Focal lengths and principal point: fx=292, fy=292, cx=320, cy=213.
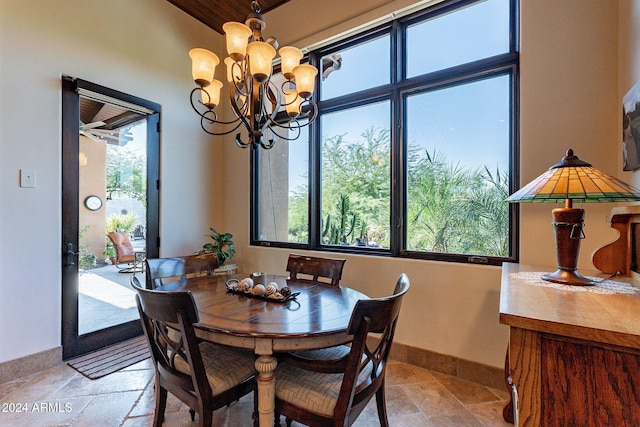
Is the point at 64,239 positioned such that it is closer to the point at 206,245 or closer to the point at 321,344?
the point at 206,245

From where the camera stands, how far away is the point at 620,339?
0.72 meters

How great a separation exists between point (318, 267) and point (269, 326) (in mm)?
1049

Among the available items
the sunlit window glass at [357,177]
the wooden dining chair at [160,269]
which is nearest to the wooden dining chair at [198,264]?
the wooden dining chair at [160,269]

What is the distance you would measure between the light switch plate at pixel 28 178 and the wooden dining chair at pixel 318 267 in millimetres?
2187

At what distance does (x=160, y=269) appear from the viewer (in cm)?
222

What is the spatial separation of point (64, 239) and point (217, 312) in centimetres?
202

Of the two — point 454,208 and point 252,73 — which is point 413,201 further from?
point 252,73

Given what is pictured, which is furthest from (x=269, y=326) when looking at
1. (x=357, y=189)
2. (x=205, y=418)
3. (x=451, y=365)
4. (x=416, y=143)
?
(x=416, y=143)

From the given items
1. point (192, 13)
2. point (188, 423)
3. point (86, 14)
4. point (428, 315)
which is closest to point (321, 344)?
point (188, 423)

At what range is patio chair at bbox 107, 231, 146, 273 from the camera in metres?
3.05

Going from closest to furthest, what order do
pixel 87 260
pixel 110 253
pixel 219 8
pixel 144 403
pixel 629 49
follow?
pixel 629 49, pixel 144 403, pixel 87 260, pixel 110 253, pixel 219 8

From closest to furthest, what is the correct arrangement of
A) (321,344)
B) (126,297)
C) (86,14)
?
(321,344) → (86,14) → (126,297)

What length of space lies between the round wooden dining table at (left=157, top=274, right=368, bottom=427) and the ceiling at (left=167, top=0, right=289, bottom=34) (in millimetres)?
3417

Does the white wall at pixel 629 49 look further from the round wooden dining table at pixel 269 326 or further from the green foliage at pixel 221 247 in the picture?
the green foliage at pixel 221 247
